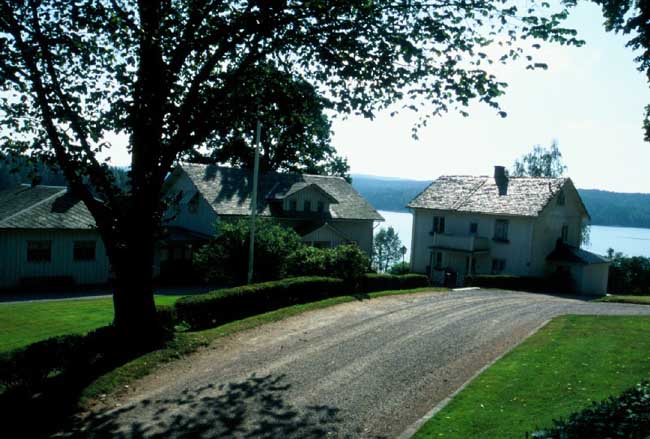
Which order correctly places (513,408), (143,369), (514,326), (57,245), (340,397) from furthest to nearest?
1. (57,245)
2. (514,326)
3. (143,369)
4. (340,397)
5. (513,408)

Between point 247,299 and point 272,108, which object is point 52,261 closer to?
point 247,299

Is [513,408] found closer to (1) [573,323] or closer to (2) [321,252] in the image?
(1) [573,323]

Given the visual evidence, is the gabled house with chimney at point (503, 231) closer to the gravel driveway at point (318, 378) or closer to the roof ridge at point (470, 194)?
the roof ridge at point (470, 194)

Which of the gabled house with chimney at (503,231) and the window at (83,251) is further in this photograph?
the gabled house with chimney at (503,231)

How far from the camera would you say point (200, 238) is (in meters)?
38.4

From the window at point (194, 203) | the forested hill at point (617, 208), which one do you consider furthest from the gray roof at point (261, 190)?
the forested hill at point (617, 208)

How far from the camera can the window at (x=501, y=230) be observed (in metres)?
42.3

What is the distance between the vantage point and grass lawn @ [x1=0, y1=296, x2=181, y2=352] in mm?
18328

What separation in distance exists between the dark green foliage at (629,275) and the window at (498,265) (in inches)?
525

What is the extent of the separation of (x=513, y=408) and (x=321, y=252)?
17.5 m

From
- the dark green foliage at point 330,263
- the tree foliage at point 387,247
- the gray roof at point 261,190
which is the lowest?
the tree foliage at point 387,247

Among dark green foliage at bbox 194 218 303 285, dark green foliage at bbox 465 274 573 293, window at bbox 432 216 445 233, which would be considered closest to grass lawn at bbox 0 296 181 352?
dark green foliage at bbox 194 218 303 285

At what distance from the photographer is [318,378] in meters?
12.4

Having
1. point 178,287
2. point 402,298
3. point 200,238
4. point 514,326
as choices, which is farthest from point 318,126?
point 200,238
